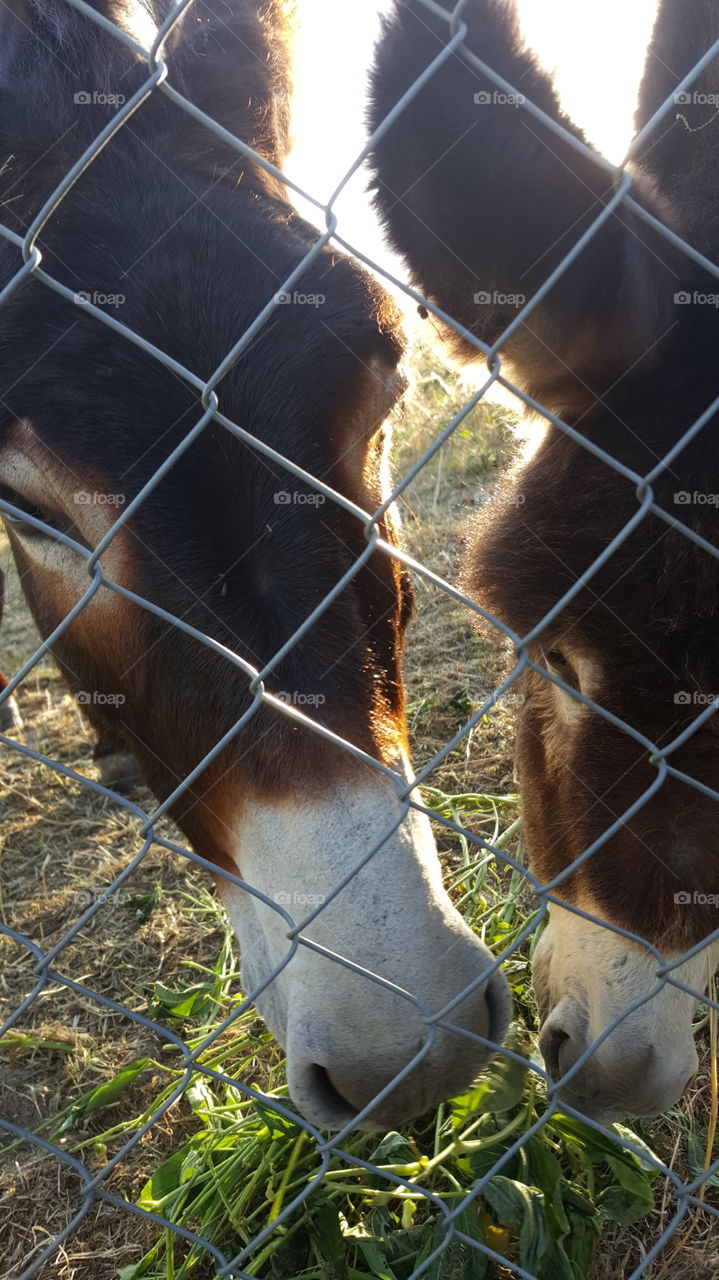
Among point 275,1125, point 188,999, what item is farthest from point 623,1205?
point 188,999

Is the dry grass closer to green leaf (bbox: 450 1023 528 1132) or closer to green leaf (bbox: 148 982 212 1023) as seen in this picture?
green leaf (bbox: 148 982 212 1023)

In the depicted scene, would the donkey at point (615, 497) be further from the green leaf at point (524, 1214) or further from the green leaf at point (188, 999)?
the green leaf at point (188, 999)

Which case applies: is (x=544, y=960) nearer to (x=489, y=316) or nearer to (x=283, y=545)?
(x=283, y=545)

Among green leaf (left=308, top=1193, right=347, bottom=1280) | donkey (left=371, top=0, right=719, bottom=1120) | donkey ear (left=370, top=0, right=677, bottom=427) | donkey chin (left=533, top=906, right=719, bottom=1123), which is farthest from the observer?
green leaf (left=308, top=1193, right=347, bottom=1280)

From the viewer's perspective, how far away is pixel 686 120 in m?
2.32

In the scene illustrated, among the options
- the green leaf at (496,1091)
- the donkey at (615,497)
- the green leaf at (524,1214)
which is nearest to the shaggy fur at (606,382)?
the donkey at (615,497)

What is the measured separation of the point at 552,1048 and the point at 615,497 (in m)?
1.25

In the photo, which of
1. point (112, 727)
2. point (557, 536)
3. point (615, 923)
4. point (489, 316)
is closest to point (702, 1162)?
point (615, 923)

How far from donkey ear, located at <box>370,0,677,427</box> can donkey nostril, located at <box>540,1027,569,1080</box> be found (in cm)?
145

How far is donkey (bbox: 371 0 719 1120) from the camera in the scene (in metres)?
1.88

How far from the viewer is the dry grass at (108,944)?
2.56m

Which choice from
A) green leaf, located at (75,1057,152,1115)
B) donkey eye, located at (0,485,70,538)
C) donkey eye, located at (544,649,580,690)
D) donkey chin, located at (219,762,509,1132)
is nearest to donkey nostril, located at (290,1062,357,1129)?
donkey chin, located at (219,762,509,1132)

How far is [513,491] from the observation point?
8.39ft

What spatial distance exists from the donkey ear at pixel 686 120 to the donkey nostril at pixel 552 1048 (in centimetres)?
184
